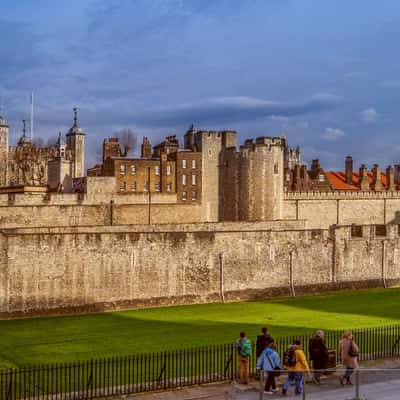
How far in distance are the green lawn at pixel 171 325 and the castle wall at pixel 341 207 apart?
27.2m

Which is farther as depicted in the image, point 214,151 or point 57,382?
point 214,151

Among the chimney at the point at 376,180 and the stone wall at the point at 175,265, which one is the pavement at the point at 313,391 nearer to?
the stone wall at the point at 175,265

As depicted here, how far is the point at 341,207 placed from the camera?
65.5 m

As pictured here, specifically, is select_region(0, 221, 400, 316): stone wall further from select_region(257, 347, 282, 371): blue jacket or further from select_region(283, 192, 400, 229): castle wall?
select_region(283, 192, 400, 229): castle wall

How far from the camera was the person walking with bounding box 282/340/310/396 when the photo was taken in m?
15.7

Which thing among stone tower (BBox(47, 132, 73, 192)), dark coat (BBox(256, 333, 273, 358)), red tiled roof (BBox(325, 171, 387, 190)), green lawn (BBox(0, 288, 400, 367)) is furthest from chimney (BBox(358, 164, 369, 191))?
dark coat (BBox(256, 333, 273, 358))

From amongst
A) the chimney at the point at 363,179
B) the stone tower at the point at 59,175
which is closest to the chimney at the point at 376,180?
the chimney at the point at 363,179

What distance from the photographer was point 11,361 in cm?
2047

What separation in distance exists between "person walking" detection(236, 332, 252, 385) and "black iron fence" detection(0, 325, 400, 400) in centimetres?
38

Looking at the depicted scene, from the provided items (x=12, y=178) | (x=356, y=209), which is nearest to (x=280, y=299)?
(x=356, y=209)

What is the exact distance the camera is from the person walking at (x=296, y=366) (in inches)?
618

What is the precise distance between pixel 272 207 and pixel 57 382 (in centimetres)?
3855

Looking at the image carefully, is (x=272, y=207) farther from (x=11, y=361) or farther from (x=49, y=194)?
(x=11, y=361)

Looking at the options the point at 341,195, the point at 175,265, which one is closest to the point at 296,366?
the point at 175,265
